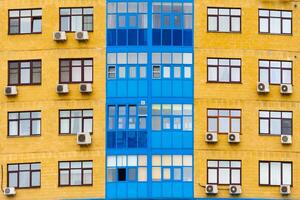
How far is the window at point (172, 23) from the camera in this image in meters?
64.9

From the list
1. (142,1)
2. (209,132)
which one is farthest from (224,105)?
(142,1)

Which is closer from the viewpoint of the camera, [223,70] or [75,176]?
[75,176]

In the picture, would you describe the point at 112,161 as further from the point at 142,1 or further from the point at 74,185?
the point at 142,1

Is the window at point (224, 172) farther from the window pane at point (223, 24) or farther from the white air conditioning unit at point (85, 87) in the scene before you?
the white air conditioning unit at point (85, 87)

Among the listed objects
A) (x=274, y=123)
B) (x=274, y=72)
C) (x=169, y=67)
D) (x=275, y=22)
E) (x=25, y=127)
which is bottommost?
(x=25, y=127)

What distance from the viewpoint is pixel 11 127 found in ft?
215

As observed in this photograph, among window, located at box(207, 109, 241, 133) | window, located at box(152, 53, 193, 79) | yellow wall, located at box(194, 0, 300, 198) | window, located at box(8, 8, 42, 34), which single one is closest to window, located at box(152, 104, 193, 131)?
yellow wall, located at box(194, 0, 300, 198)

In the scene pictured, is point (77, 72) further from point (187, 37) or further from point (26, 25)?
point (187, 37)

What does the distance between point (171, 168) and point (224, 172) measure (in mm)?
2209

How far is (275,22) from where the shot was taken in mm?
66250

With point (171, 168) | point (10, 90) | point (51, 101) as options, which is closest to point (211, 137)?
point (171, 168)

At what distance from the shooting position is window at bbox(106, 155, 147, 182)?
64.1 m

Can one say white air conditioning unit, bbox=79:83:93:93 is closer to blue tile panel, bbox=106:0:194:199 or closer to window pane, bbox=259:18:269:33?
blue tile panel, bbox=106:0:194:199

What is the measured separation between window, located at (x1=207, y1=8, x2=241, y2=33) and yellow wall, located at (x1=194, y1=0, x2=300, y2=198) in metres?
0.20
